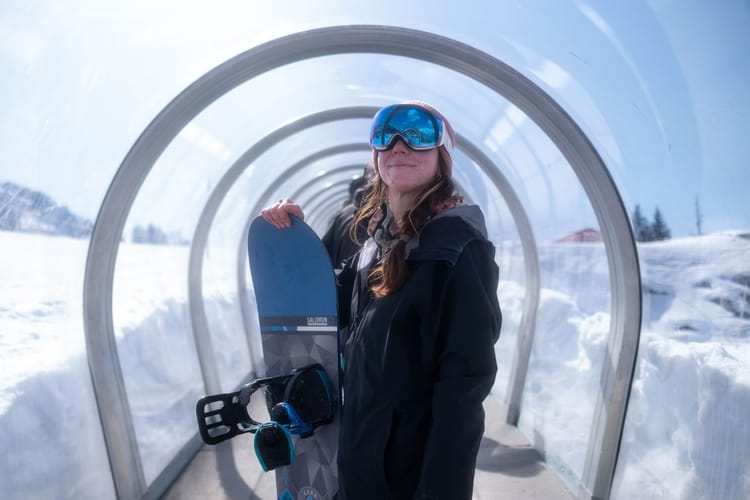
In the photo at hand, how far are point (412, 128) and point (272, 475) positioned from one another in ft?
11.5

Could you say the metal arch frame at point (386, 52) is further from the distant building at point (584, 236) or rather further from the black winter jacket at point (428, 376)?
the black winter jacket at point (428, 376)

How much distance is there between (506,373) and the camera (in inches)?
234

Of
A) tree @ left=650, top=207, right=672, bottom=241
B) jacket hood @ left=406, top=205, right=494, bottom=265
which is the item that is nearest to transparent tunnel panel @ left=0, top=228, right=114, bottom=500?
jacket hood @ left=406, top=205, right=494, bottom=265

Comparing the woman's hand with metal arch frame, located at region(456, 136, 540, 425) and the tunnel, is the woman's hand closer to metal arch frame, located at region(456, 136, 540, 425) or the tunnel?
the tunnel

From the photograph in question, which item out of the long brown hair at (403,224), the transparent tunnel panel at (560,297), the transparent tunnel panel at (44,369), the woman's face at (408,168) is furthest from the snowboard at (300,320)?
the transparent tunnel panel at (560,297)

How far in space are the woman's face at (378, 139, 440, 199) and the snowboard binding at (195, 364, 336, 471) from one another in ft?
3.45

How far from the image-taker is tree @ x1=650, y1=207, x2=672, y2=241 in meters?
2.73

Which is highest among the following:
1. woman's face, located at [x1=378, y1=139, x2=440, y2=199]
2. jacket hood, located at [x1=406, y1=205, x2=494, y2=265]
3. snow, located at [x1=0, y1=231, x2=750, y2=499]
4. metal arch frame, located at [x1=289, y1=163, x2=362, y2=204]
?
metal arch frame, located at [x1=289, y1=163, x2=362, y2=204]

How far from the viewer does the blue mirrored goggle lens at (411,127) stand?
1.82 m

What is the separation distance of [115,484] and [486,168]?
4.08 m

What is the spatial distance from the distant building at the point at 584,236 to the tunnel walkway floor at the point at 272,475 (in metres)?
1.88

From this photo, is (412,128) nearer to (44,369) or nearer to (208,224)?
(44,369)

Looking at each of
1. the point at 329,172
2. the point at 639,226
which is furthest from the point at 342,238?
the point at 329,172

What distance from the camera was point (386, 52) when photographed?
3.52 meters
